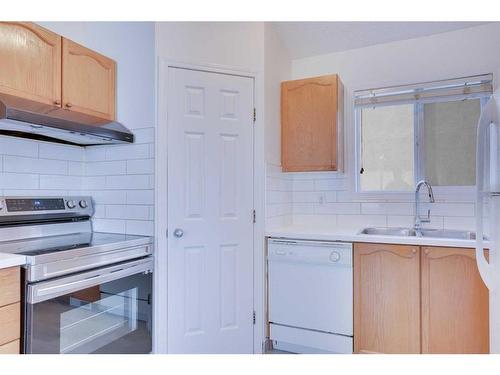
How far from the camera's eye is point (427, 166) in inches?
99.9

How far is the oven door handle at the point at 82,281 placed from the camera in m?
1.42

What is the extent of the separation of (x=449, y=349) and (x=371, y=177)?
4.40 ft

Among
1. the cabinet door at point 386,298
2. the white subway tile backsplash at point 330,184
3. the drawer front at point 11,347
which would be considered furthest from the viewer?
the white subway tile backsplash at point 330,184

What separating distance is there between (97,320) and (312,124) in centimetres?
191

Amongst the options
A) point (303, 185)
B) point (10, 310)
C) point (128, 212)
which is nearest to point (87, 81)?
point (128, 212)

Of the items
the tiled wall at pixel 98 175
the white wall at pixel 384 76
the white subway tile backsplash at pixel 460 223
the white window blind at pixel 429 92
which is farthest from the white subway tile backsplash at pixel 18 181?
the white subway tile backsplash at pixel 460 223

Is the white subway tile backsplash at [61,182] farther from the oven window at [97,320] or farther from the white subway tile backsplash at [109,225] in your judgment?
the oven window at [97,320]

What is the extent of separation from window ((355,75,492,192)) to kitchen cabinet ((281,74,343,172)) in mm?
345

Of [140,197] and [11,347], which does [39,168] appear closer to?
[140,197]

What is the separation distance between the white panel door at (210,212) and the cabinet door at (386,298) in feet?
2.33

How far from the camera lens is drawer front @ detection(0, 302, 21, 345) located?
1.33 metres

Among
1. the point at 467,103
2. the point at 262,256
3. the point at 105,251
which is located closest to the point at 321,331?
the point at 262,256

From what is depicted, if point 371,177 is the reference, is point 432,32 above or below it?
above

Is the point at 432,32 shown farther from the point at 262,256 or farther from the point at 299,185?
the point at 262,256
